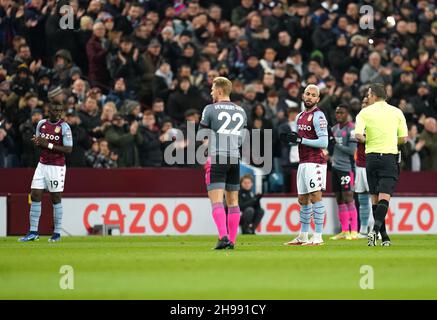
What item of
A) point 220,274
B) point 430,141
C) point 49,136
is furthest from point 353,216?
point 220,274

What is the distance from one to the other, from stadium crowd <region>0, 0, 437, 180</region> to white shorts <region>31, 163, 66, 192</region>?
12.8ft

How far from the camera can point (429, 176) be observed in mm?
27031

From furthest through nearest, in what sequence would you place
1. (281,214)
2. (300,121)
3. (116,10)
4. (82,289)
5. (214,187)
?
(116,10) < (281,214) < (300,121) < (214,187) < (82,289)

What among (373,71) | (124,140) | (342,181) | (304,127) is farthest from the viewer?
(373,71)

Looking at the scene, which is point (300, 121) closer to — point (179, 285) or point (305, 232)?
point (305, 232)

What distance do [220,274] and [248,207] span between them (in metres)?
11.8

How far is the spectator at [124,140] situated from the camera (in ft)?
80.8

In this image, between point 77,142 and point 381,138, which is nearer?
point 381,138

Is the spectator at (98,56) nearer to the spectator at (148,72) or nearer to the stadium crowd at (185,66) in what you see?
the stadium crowd at (185,66)

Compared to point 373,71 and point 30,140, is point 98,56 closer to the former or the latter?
point 30,140

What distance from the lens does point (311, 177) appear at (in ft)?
56.7

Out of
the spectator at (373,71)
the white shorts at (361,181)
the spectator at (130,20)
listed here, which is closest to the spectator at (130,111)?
the spectator at (130,20)

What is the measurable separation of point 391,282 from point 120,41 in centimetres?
1515

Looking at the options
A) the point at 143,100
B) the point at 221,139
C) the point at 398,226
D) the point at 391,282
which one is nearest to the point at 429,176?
the point at 398,226
